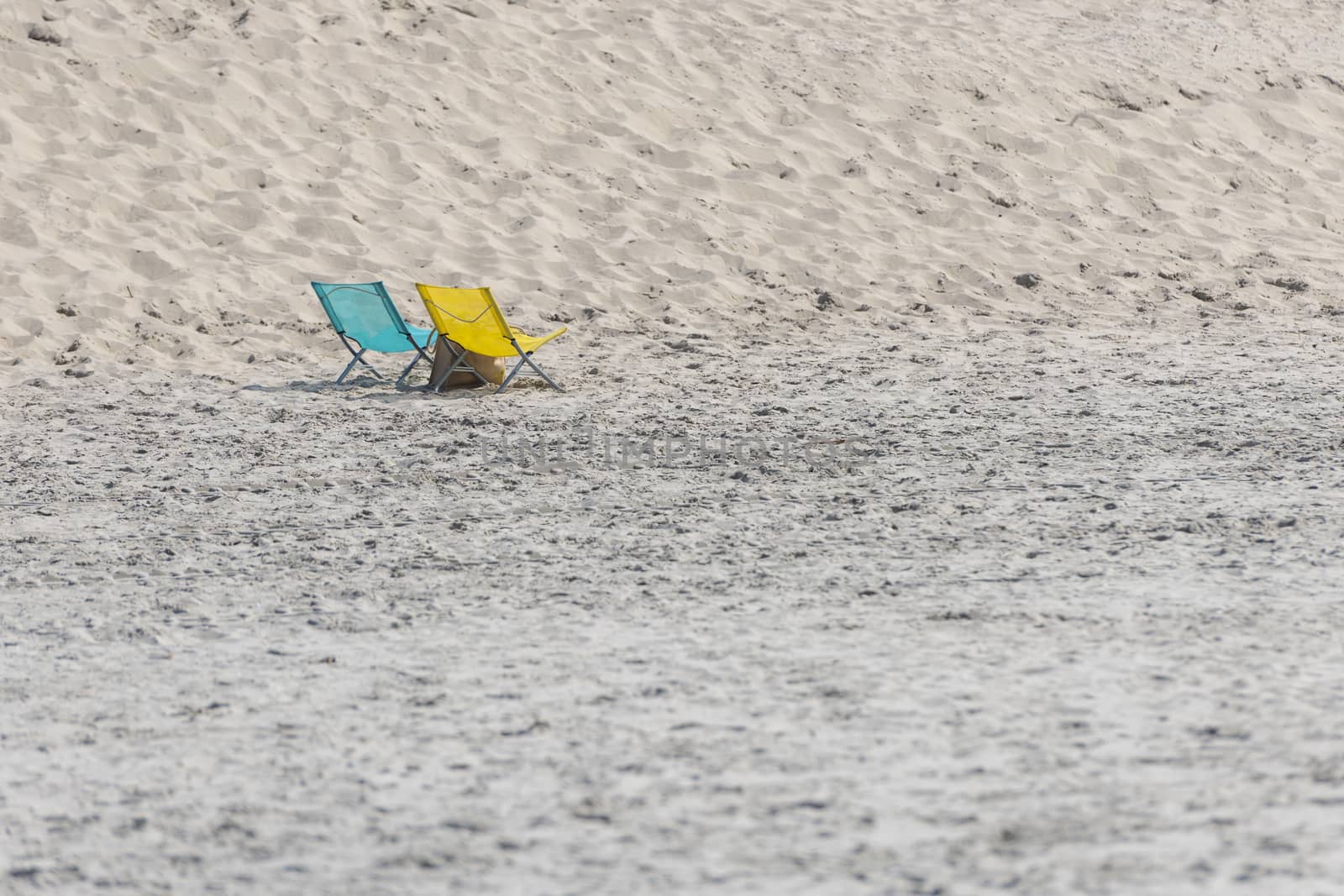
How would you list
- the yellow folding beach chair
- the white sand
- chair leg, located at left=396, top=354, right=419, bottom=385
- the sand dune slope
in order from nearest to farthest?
the white sand, the yellow folding beach chair, chair leg, located at left=396, top=354, right=419, bottom=385, the sand dune slope

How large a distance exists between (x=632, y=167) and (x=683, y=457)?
4.71 meters

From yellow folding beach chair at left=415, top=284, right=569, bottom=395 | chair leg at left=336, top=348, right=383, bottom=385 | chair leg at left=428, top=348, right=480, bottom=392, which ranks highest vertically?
yellow folding beach chair at left=415, top=284, right=569, bottom=395

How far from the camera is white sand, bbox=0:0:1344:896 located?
2.94 meters

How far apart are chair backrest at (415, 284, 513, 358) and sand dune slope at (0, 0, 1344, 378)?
111 centimetres

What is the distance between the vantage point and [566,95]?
35.8ft

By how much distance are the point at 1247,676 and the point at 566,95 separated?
8.30m

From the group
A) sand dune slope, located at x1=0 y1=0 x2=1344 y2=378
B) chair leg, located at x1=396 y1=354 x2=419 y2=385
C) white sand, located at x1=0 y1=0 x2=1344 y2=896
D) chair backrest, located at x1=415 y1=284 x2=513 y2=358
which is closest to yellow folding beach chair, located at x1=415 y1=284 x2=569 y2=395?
chair backrest, located at x1=415 y1=284 x2=513 y2=358

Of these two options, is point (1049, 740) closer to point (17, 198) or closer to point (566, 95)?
point (17, 198)

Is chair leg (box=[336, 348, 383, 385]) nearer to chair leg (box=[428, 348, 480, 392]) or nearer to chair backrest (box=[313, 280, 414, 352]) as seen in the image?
chair backrest (box=[313, 280, 414, 352])

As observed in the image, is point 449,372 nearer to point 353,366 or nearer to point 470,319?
point 470,319

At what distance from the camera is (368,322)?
7.43 m

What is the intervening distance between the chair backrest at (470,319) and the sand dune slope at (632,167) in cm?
111

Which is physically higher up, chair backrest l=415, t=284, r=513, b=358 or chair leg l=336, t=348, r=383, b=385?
chair backrest l=415, t=284, r=513, b=358

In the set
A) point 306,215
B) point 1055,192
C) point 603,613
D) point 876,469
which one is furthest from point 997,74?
point 603,613
